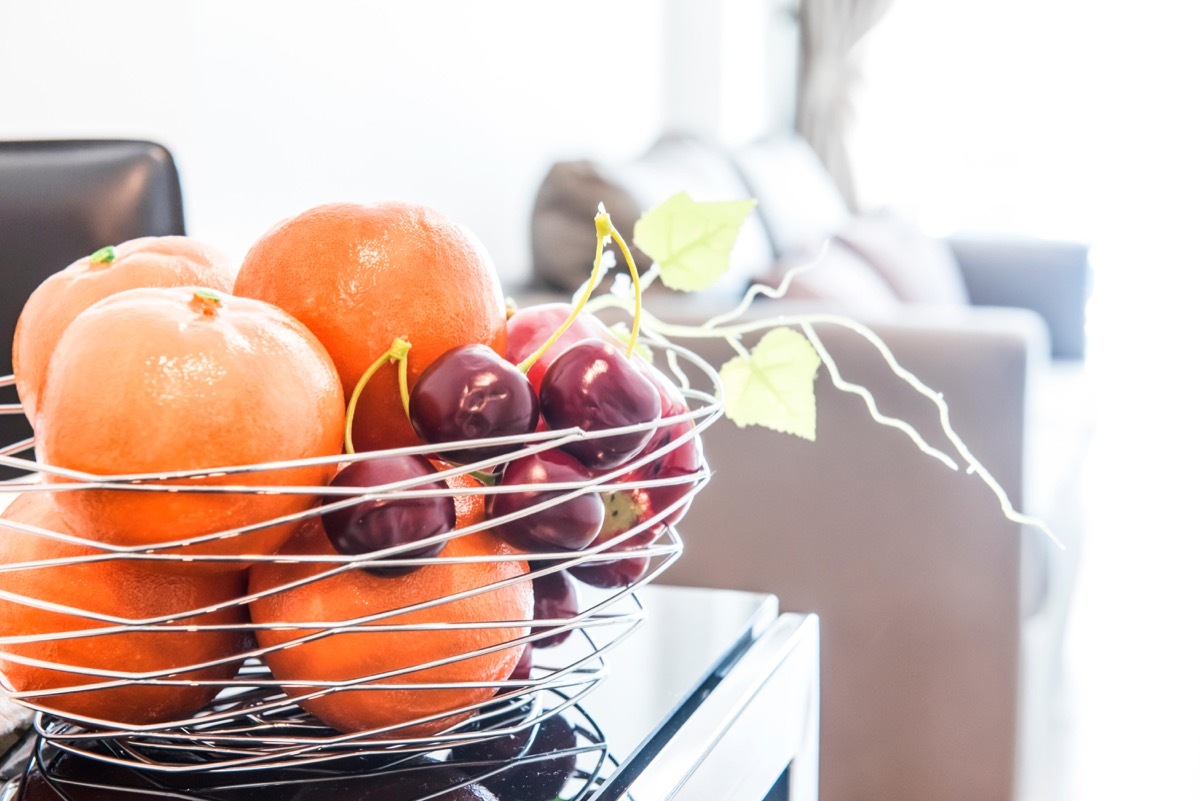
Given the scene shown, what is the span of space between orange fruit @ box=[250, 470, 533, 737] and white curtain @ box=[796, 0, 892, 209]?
3739 mm

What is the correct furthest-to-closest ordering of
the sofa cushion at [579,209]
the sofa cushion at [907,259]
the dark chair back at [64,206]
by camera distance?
the sofa cushion at [907,259] < the sofa cushion at [579,209] < the dark chair back at [64,206]

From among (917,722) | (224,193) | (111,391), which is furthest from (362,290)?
(917,722)

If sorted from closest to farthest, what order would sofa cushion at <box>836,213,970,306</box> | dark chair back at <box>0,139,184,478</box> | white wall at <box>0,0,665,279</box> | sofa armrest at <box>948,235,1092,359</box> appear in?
dark chair back at <box>0,139,184,478</box> → white wall at <box>0,0,665,279</box> → sofa cushion at <box>836,213,970,306</box> → sofa armrest at <box>948,235,1092,359</box>

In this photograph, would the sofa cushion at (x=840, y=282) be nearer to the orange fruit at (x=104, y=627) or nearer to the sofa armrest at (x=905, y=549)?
the sofa armrest at (x=905, y=549)

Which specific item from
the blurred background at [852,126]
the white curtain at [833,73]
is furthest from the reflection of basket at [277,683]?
the white curtain at [833,73]

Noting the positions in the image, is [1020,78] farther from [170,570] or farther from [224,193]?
[170,570]

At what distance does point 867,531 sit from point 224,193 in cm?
92

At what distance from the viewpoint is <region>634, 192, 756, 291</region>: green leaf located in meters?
0.51

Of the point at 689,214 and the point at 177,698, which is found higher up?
the point at 689,214

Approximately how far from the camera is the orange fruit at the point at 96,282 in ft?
1.24

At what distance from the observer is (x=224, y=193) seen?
1477mm

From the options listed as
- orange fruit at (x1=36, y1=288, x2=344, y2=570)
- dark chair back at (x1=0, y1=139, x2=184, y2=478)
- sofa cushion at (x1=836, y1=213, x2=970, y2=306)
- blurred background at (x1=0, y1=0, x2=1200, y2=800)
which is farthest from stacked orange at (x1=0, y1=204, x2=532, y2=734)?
sofa cushion at (x1=836, y1=213, x2=970, y2=306)

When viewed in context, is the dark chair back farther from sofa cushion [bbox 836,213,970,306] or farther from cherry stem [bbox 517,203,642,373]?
sofa cushion [bbox 836,213,970,306]

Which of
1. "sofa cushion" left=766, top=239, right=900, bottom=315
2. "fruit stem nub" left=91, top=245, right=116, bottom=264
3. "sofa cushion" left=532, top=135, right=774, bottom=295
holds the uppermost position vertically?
"fruit stem nub" left=91, top=245, right=116, bottom=264
